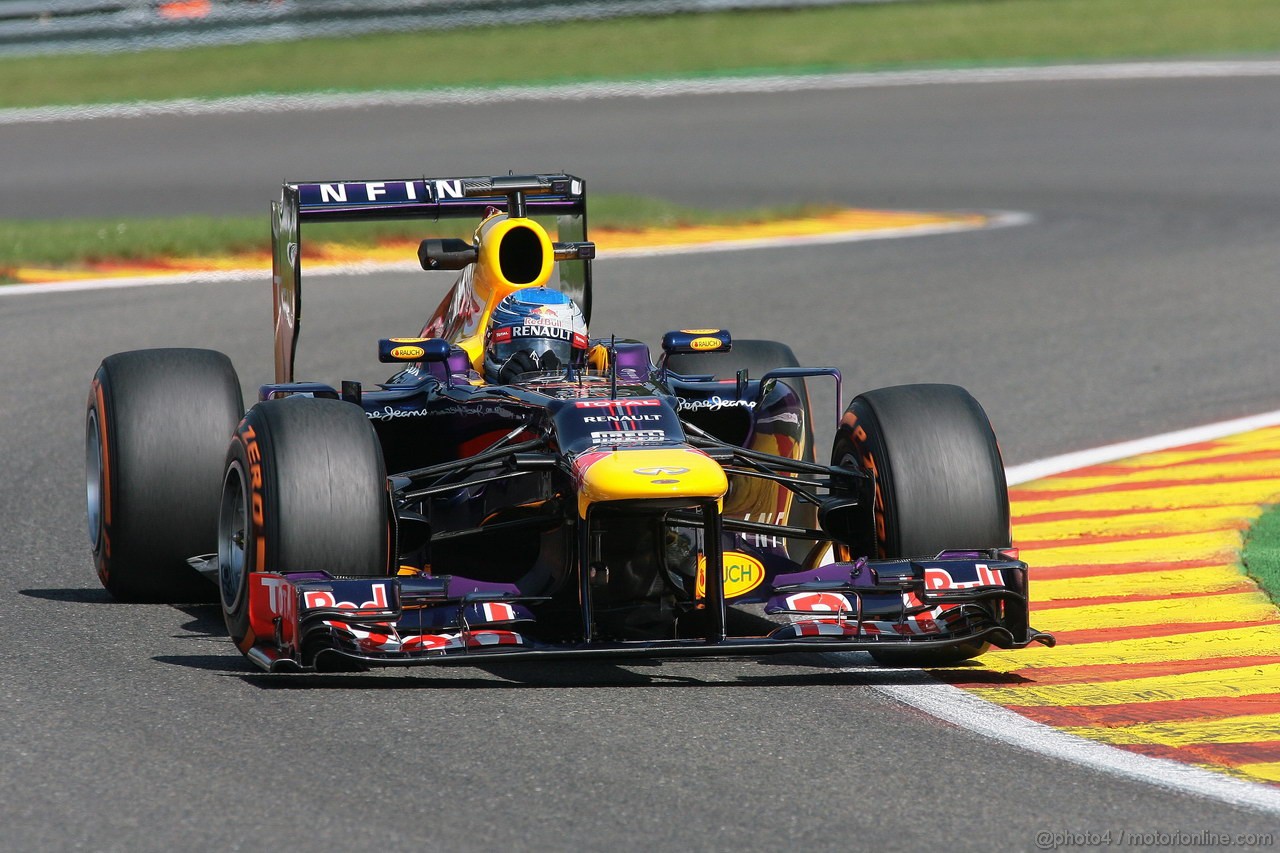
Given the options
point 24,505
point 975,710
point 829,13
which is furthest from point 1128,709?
point 829,13

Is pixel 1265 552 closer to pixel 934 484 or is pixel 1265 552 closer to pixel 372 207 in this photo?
pixel 934 484

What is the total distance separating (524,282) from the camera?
747 cm

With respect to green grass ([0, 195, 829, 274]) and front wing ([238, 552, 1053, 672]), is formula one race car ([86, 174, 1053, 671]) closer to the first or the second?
front wing ([238, 552, 1053, 672])

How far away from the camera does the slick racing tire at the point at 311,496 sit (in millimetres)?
5688

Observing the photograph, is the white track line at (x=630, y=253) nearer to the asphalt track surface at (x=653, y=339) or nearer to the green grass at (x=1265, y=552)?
the asphalt track surface at (x=653, y=339)

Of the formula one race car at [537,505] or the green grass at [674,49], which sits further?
the green grass at [674,49]

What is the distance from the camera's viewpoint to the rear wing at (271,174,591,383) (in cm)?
765

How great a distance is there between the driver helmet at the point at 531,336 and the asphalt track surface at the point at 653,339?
1.49 m

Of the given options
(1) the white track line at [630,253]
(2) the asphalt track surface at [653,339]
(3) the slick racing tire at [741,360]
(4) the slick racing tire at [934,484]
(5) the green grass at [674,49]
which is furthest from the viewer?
(5) the green grass at [674,49]

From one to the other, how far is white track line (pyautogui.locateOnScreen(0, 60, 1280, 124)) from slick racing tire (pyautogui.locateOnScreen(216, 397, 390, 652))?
1932cm

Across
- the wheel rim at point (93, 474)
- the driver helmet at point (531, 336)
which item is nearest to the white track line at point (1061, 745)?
the driver helmet at point (531, 336)

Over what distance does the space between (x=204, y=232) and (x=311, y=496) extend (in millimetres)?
10648

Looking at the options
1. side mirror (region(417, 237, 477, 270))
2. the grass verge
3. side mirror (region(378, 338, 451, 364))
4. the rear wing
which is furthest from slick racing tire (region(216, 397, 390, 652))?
the grass verge

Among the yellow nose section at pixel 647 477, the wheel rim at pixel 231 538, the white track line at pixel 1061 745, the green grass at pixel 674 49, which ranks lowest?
the white track line at pixel 1061 745
